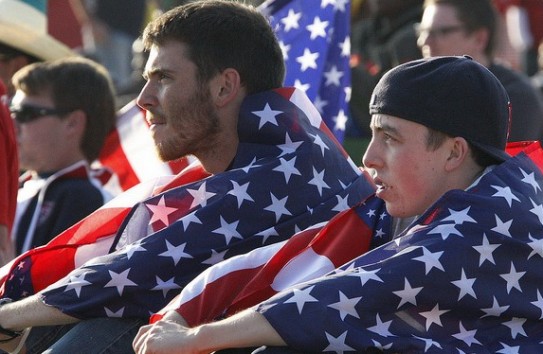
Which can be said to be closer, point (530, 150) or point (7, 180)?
point (530, 150)

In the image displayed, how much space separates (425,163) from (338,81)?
2.56 meters

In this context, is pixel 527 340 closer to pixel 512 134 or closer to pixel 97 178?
pixel 512 134

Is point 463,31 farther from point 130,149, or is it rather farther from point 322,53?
point 130,149

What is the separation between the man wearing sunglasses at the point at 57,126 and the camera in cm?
600

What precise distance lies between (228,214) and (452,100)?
98cm

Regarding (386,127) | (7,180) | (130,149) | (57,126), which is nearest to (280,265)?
(386,127)

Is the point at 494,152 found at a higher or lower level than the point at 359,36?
higher

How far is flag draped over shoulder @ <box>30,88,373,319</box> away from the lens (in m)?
4.13

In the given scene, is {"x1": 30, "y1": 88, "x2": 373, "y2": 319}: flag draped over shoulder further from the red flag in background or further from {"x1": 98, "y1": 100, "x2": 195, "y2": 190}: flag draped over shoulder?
{"x1": 98, "y1": 100, "x2": 195, "y2": 190}: flag draped over shoulder

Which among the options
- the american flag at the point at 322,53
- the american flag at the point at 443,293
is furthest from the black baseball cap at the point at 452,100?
the american flag at the point at 322,53

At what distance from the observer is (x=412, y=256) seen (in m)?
3.38

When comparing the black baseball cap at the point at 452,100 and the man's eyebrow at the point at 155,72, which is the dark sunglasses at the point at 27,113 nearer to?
the man's eyebrow at the point at 155,72

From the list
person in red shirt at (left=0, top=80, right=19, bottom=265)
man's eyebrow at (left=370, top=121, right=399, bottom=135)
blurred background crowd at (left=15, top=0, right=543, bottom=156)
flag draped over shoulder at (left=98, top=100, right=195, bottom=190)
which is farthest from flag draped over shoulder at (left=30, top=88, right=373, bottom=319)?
blurred background crowd at (left=15, top=0, right=543, bottom=156)

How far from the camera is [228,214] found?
4.18m
